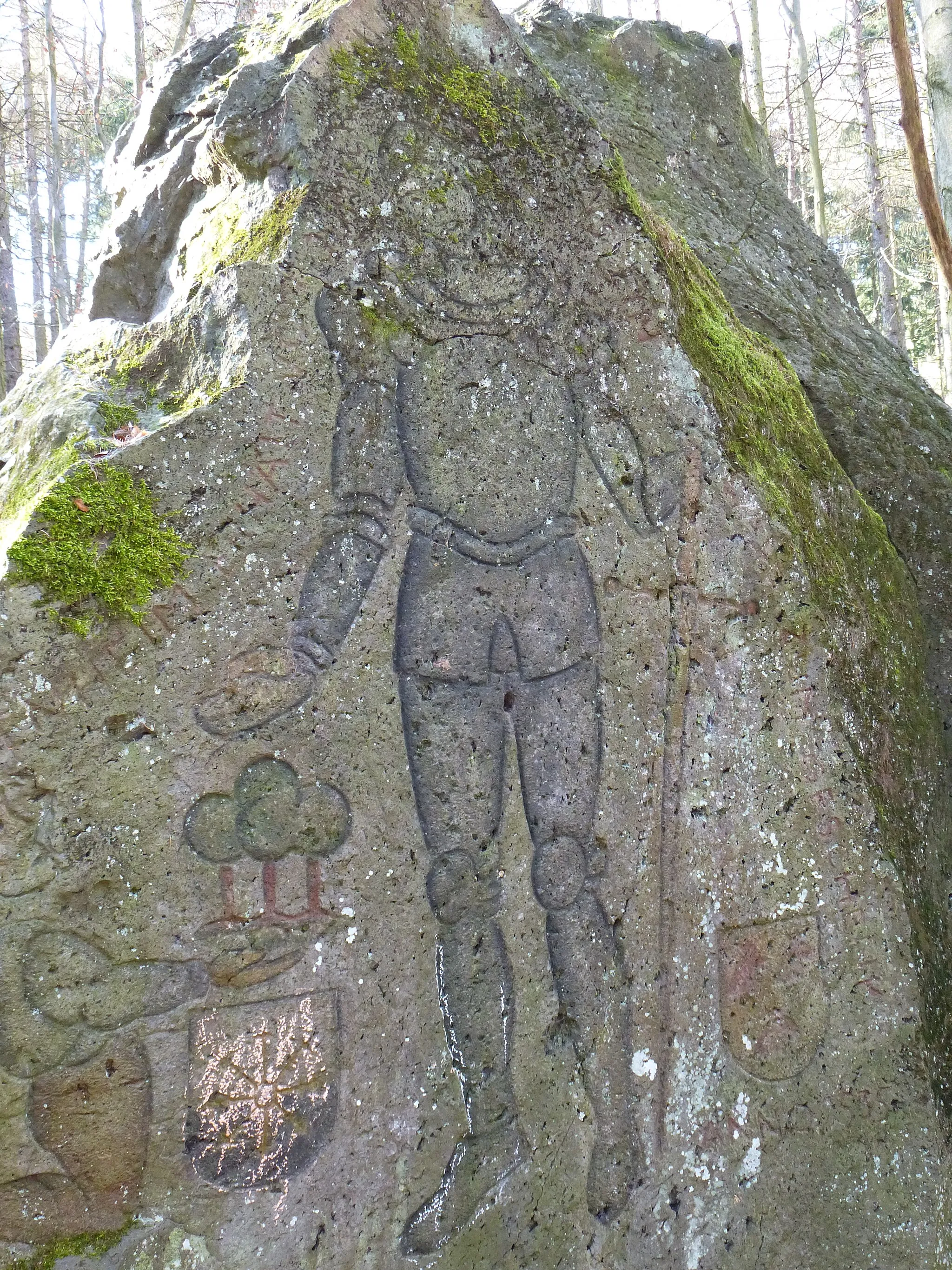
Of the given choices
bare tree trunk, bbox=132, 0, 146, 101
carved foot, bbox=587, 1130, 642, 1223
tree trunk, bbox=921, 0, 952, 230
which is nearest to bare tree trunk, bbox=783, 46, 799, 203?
bare tree trunk, bbox=132, 0, 146, 101

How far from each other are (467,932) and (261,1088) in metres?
0.58

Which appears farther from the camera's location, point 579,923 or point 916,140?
point 916,140

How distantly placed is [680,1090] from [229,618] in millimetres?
1684

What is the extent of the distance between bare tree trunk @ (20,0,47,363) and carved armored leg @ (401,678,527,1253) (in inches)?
378

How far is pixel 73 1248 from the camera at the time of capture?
2082mm

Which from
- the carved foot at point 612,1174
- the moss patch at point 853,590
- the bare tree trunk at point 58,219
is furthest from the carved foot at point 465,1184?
the bare tree trunk at point 58,219

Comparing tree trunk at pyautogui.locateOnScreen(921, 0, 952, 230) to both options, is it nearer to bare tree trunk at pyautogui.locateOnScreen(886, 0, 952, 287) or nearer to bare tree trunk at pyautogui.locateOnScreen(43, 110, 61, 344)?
bare tree trunk at pyautogui.locateOnScreen(886, 0, 952, 287)

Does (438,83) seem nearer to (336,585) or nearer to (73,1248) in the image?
(336,585)

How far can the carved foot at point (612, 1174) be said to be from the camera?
251 cm

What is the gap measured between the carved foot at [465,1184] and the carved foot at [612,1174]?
20 centimetres

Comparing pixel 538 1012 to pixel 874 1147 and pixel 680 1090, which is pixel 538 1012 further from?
pixel 874 1147

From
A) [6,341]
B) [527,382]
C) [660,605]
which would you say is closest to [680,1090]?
[660,605]

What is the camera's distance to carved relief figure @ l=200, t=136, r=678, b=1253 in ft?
7.95

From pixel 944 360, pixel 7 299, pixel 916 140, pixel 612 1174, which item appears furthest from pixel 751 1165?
pixel 944 360
